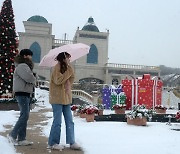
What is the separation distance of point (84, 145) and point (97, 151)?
0.51m

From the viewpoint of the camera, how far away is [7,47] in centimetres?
1773

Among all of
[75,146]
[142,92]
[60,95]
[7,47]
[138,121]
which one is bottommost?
[75,146]

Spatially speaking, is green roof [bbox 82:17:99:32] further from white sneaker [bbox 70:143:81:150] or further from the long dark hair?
white sneaker [bbox 70:143:81:150]

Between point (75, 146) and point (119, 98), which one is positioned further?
point (119, 98)

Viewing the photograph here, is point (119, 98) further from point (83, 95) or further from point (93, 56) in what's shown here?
point (93, 56)

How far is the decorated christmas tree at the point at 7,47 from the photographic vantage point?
1728 centimetres

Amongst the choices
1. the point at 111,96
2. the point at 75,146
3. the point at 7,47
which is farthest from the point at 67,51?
the point at 7,47

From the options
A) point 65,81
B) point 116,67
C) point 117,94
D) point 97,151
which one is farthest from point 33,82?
point 116,67

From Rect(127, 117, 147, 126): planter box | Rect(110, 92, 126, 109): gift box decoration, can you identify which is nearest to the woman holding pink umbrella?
Rect(127, 117, 147, 126): planter box

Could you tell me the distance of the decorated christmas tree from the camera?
56.7ft

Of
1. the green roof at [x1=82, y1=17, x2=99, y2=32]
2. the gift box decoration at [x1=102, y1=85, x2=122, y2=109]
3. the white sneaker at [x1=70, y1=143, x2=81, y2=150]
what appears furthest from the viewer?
the green roof at [x1=82, y1=17, x2=99, y2=32]

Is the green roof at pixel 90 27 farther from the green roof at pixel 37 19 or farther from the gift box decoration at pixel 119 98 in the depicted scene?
the gift box decoration at pixel 119 98

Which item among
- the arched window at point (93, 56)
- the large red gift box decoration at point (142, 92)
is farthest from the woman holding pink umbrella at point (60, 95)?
the arched window at point (93, 56)

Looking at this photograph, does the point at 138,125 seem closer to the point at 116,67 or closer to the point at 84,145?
the point at 84,145
